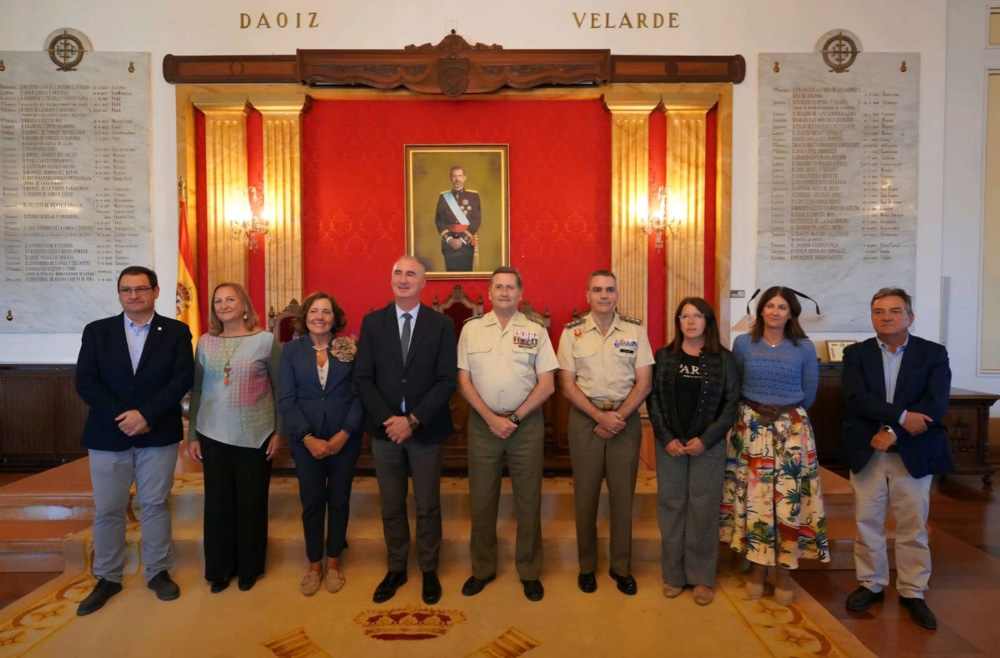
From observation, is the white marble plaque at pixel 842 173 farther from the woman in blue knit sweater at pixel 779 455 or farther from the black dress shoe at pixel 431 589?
the black dress shoe at pixel 431 589

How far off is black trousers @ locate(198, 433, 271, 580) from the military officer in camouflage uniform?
10.8ft

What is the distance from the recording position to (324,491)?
3008 millimetres

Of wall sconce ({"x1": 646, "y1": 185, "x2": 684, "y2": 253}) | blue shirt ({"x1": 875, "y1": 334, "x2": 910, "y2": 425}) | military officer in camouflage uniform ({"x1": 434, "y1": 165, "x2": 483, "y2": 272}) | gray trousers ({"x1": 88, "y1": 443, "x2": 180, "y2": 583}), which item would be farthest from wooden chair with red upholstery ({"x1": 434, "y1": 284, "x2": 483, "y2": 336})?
blue shirt ({"x1": 875, "y1": 334, "x2": 910, "y2": 425})

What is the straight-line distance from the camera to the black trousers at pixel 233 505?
2980 millimetres

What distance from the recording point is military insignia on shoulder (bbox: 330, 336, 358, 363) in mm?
2998

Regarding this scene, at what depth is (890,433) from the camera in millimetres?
2822

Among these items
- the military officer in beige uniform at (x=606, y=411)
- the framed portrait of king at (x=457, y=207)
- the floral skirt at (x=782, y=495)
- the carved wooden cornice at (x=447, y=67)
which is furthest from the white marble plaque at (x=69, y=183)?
the floral skirt at (x=782, y=495)

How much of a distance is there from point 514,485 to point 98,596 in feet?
7.25

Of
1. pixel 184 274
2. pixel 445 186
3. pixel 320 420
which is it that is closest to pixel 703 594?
pixel 320 420

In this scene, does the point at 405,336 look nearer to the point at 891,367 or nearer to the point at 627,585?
the point at 627,585

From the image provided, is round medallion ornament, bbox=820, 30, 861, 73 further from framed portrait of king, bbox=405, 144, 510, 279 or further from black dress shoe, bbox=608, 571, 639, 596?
black dress shoe, bbox=608, 571, 639, 596

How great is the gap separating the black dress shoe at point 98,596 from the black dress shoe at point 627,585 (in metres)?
2.68

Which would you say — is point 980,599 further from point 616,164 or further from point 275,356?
point 616,164

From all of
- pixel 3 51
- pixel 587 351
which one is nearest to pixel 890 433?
pixel 587 351
